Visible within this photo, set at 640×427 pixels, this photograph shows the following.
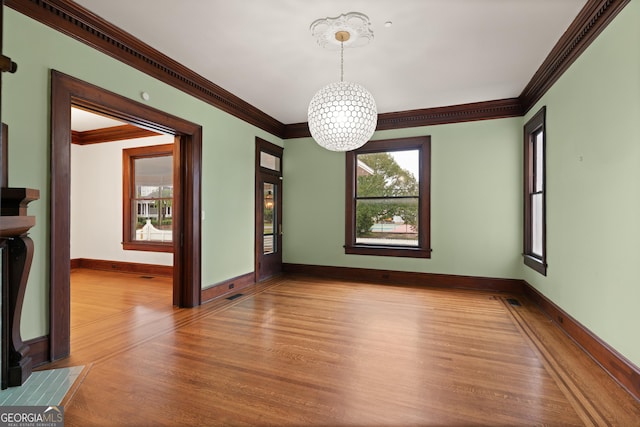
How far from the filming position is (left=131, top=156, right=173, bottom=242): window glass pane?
638 cm

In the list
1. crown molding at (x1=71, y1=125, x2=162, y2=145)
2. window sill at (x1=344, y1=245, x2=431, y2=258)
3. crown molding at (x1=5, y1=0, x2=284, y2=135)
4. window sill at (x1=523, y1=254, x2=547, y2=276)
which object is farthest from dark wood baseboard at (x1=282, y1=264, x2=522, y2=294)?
crown molding at (x1=71, y1=125, x2=162, y2=145)

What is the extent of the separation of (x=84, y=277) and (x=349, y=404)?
18.8 ft

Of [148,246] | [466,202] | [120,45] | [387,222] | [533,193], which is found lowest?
[148,246]

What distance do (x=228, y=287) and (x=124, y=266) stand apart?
9.61 ft

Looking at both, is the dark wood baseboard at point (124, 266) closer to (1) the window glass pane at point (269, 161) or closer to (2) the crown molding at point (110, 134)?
(2) the crown molding at point (110, 134)

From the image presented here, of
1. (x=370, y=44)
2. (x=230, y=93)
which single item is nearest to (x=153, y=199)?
(x=230, y=93)

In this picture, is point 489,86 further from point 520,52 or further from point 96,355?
point 96,355

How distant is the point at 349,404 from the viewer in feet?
7.05

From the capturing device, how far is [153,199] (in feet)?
21.0

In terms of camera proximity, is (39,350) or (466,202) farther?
(466,202)

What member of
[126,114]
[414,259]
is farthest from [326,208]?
[126,114]

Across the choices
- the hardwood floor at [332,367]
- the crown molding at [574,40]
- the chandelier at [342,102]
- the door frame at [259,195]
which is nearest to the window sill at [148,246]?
the door frame at [259,195]

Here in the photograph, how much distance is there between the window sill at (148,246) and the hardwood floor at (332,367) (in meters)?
1.88

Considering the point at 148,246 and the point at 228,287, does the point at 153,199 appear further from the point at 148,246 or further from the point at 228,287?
the point at 228,287
